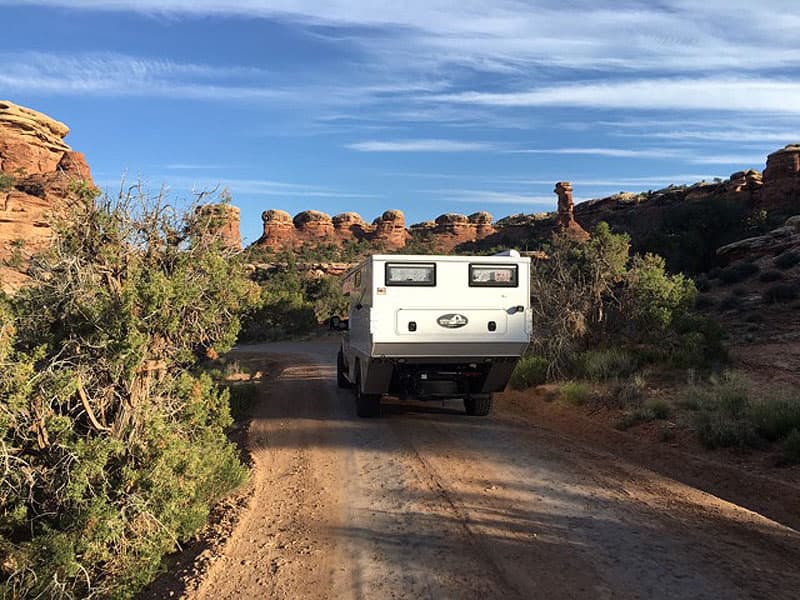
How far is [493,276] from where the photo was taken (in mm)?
10047

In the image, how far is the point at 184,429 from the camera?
21.2 ft

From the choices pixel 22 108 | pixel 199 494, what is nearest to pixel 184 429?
pixel 199 494

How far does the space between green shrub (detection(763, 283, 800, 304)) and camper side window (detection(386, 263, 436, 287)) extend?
814 inches

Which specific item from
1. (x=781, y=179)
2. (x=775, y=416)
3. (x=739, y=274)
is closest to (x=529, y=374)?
(x=775, y=416)

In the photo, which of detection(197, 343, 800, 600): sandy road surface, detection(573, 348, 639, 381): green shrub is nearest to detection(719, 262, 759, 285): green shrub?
detection(573, 348, 639, 381): green shrub

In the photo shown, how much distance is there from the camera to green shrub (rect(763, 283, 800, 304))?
2381cm

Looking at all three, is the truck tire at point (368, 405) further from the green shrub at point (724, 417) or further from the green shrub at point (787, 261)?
the green shrub at point (787, 261)

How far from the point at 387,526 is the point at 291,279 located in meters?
48.4

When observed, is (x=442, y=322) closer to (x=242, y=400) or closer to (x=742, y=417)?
(x=742, y=417)

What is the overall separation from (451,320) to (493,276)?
3.65ft

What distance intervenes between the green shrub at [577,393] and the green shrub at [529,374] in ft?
5.27

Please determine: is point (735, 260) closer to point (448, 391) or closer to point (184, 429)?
point (448, 391)

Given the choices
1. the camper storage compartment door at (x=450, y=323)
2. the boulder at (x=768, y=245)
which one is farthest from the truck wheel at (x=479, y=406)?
the boulder at (x=768, y=245)

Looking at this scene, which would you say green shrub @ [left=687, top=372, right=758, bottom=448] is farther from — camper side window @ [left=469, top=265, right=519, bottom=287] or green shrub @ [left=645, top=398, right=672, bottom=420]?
camper side window @ [left=469, top=265, right=519, bottom=287]
